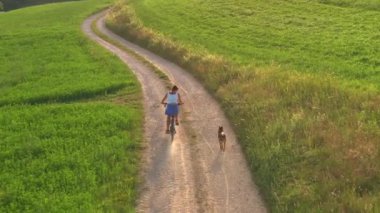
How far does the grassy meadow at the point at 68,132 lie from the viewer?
17.6 m

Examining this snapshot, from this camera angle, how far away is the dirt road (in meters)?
16.7

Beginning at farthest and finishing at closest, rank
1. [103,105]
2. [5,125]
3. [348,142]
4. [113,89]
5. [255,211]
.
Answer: [113,89]
[103,105]
[5,125]
[348,142]
[255,211]

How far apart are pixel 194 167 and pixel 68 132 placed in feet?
24.1

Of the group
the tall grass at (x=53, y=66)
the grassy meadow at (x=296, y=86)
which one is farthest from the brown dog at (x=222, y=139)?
the tall grass at (x=53, y=66)

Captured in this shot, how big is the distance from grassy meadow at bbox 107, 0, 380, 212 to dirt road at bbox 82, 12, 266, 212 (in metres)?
0.64

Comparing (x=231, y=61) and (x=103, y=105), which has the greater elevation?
(x=231, y=61)

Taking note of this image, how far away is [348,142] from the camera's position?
17.9 meters

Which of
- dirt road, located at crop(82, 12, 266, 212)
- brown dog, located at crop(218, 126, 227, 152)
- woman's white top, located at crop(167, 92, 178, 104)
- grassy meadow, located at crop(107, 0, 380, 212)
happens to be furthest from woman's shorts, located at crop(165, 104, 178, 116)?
grassy meadow, located at crop(107, 0, 380, 212)

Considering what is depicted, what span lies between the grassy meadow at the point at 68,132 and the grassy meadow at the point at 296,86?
15.5 ft

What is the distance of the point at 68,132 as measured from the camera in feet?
78.1

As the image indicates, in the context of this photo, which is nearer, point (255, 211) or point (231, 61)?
point (255, 211)

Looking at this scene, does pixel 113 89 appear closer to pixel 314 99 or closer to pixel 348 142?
pixel 314 99

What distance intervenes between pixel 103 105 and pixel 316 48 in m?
16.6

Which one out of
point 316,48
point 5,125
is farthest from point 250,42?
point 5,125
